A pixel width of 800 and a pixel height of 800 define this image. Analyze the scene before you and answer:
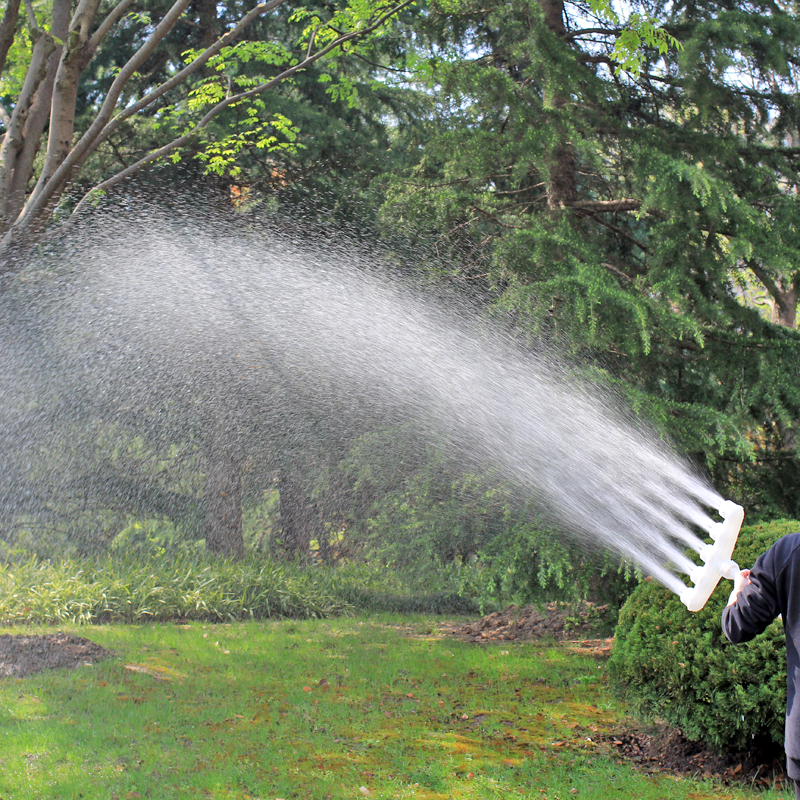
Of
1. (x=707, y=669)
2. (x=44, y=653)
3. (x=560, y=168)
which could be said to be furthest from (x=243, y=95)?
(x=707, y=669)

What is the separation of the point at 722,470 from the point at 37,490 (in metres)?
9.14

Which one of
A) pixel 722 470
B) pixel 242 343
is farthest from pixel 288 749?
pixel 242 343

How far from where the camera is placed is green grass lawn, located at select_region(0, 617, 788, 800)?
4.05 metres

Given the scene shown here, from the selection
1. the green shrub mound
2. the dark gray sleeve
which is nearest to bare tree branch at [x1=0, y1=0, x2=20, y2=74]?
the green shrub mound

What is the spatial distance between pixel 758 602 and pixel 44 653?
5793mm

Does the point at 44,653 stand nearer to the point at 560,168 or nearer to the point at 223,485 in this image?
the point at 223,485

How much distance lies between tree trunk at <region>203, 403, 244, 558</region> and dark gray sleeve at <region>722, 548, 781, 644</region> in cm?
888

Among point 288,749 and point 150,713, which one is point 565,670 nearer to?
point 288,749

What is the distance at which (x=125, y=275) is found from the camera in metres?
9.29

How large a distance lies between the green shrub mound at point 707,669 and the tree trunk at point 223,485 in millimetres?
7201

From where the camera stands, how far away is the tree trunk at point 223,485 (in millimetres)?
10734

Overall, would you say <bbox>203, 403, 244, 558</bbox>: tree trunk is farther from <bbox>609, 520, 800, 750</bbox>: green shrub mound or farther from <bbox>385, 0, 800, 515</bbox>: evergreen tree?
<bbox>609, 520, 800, 750</bbox>: green shrub mound

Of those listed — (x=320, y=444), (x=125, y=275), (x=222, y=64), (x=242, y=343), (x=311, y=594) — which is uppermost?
(x=222, y=64)

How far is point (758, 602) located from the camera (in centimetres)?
249
